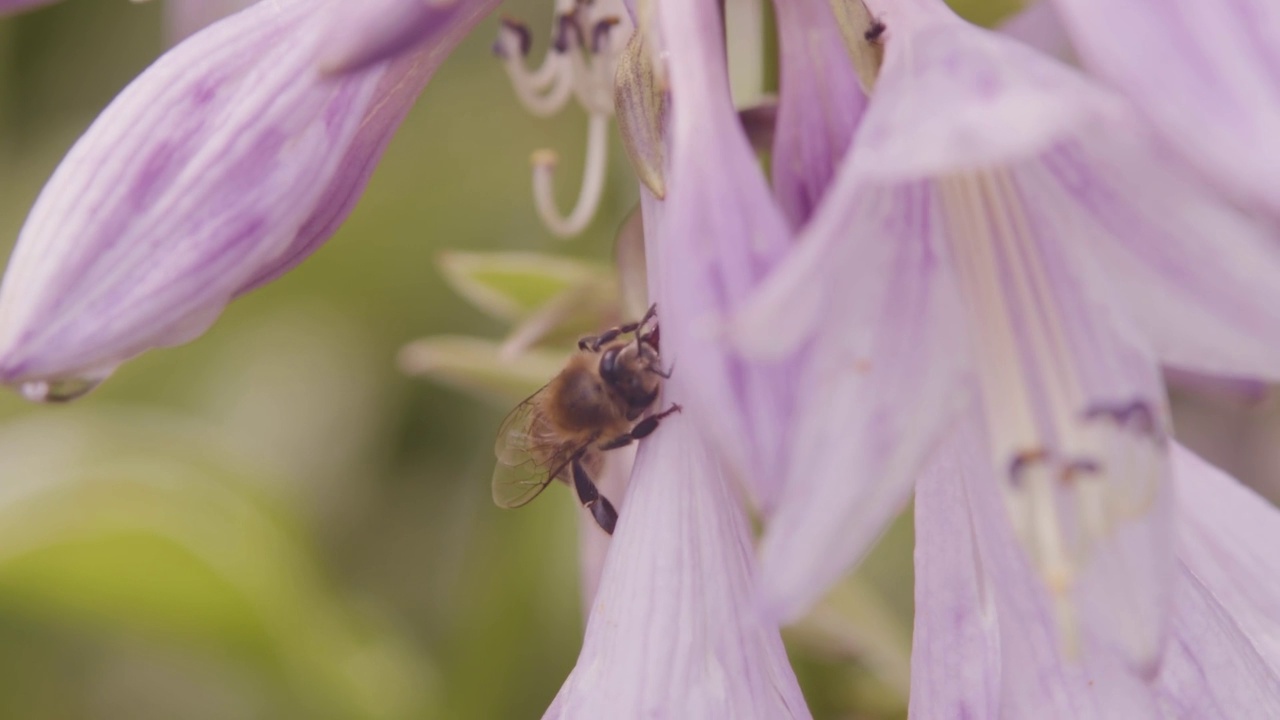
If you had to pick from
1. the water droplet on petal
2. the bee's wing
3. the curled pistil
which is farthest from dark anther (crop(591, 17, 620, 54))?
the water droplet on petal

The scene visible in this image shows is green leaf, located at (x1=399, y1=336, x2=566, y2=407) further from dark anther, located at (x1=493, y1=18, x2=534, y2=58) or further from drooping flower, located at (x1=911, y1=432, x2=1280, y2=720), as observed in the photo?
drooping flower, located at (x1=911, y1=432, x2=1280, y2=720)

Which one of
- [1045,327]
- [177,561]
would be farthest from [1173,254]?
[177,561]

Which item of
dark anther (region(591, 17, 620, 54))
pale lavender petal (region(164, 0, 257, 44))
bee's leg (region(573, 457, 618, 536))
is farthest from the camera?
pale lavender petal (region(164, 0, 257, 44))

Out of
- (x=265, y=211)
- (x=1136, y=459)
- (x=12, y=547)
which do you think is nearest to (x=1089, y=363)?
(x=1136, y=459)

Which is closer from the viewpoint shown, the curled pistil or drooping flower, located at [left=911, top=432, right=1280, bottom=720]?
drooping flower, located at [left=911, top=432, right=1280, bottom=720]

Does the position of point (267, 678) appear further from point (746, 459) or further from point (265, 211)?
point (746, 459)

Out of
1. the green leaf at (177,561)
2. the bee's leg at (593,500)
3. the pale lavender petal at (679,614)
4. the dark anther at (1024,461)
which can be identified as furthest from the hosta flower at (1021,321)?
the green leaf at (177,561)
